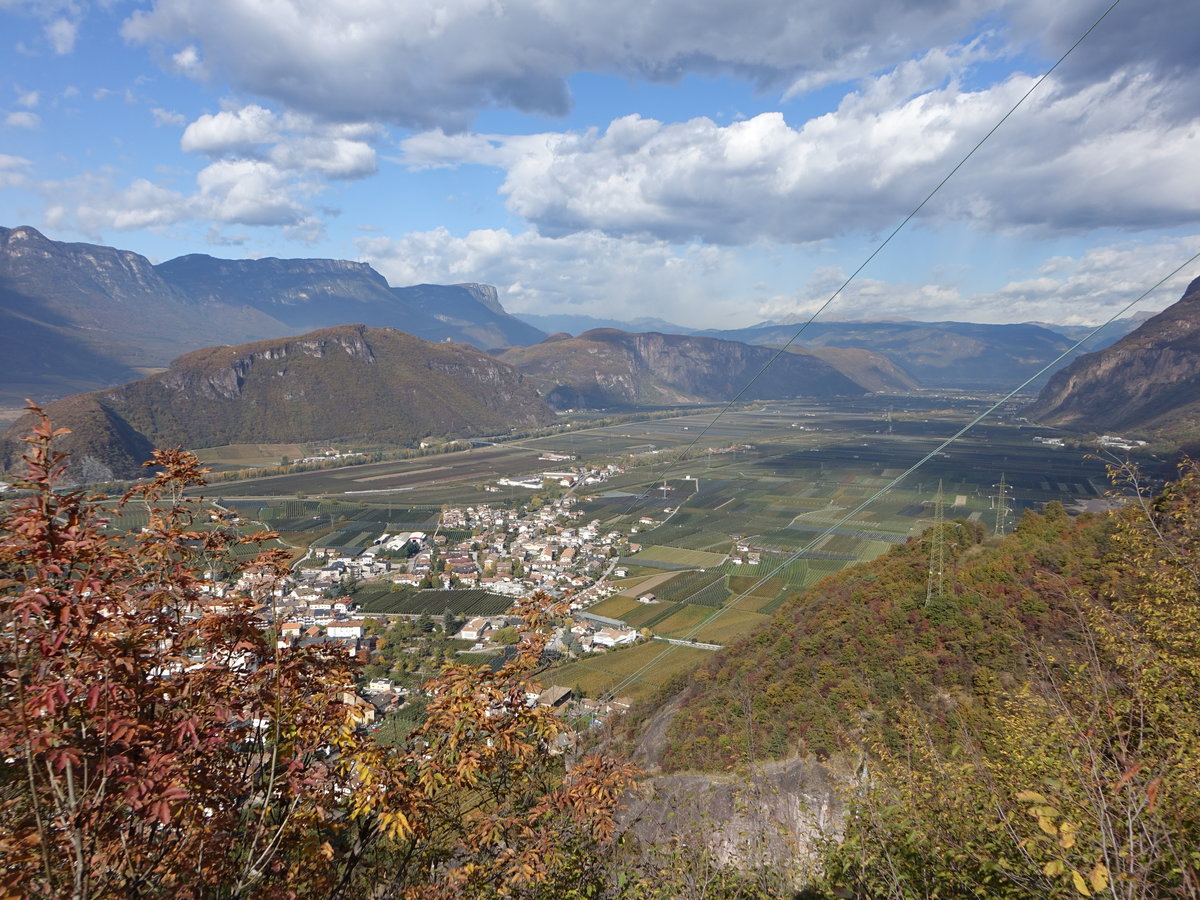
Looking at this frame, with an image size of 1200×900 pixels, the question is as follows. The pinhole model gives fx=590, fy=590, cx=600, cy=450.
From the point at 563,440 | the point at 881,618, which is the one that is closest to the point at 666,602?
the point at 881,618

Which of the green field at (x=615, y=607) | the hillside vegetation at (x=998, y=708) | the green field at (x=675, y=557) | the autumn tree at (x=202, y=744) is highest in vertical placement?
the autumn tree at (x=202, y=744)

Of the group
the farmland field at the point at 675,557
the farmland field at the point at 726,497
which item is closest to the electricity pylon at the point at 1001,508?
the farmland field at the point at 726,497

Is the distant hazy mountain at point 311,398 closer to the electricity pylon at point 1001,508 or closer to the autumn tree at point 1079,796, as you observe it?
the electricity pylon at point 1001,508

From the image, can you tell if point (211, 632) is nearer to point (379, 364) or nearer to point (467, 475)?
point (467, 475)

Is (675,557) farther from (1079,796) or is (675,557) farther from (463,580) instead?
(1079,796)

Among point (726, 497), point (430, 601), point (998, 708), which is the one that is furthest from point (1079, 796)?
point (726, 497)

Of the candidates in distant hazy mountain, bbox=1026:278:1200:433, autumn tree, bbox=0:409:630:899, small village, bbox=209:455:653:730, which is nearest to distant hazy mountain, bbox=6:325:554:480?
small village, bbox=209:455:653:730

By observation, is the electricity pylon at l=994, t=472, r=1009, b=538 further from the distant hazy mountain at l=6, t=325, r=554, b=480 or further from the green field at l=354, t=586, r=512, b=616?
the distant hazy mountain at l=6, t=325, r=554, b=480
